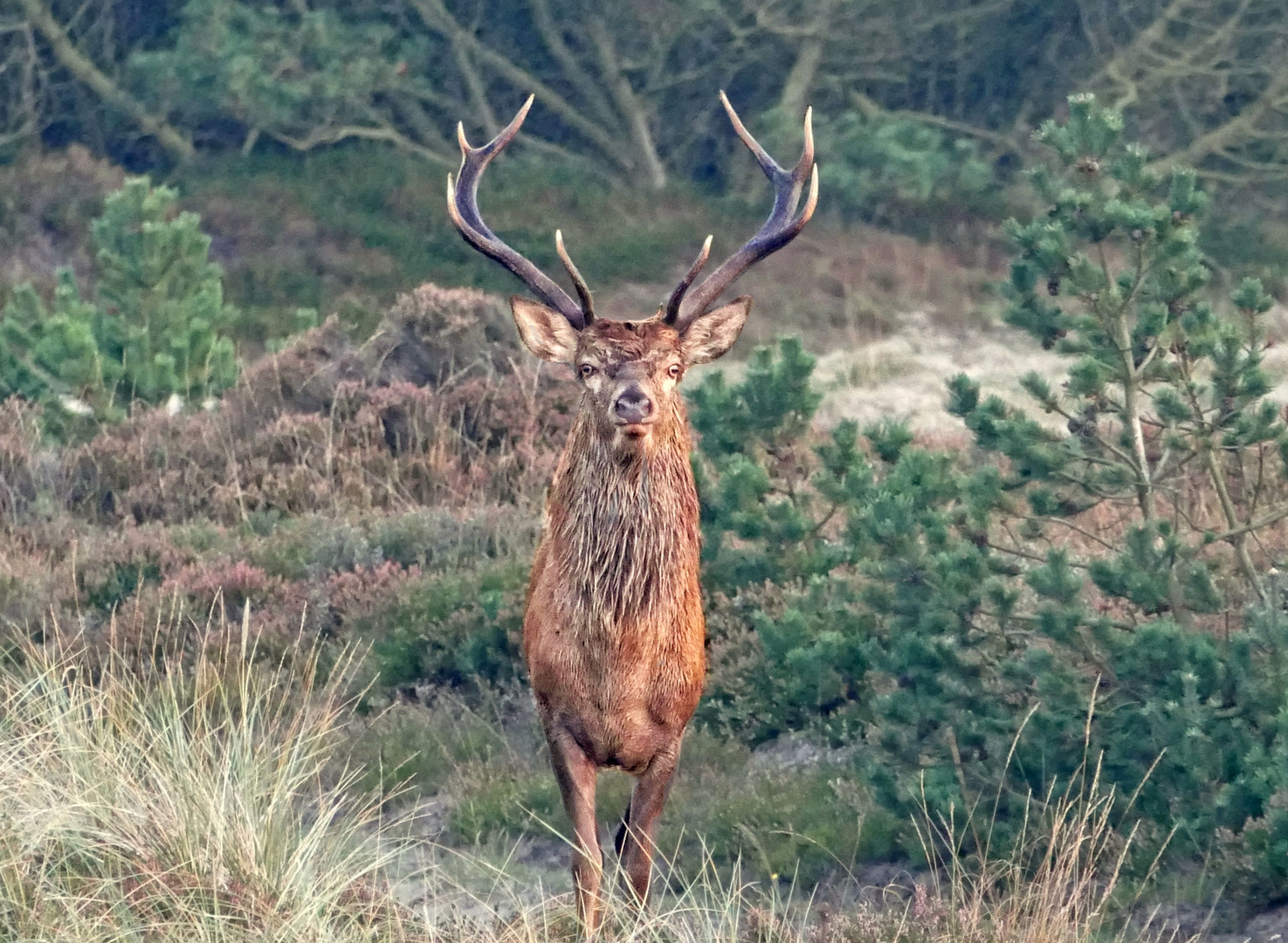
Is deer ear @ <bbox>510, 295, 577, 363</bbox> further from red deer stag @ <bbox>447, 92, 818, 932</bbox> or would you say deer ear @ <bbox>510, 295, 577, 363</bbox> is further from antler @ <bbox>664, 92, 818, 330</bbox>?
antler @ <bbox>664, 92, 818, 330</bbox>

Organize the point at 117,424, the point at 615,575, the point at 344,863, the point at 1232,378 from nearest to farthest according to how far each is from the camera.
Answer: the point at 344,863 < the point at 615,575 < the point at 1232,378 < the point at 117,424

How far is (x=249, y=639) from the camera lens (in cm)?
844

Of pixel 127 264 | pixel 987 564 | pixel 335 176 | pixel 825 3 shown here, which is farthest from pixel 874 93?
pixel 987 564

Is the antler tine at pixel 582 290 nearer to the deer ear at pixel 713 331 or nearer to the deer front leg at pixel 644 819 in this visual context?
the deer ear at pixel 713 331

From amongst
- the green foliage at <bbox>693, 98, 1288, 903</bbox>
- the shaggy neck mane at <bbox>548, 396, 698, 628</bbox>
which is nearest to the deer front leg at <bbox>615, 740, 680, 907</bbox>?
the shaggy neck mane at <bbox>548, 396, 698, 628</bbox>

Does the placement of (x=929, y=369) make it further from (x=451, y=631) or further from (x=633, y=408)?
(x=633, y=408)

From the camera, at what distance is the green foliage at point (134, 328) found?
12.6 m

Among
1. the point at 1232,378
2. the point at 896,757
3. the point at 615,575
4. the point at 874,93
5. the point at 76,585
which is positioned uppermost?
the point at 874,93

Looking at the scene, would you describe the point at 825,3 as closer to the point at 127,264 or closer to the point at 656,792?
the point at 127,264

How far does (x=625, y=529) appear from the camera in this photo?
5492 millimetres

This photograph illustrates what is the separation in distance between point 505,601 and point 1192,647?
360cm

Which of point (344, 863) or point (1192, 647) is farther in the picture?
point (1192, 647)

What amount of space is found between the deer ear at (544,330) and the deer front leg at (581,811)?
116cm

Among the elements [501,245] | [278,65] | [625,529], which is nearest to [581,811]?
[625,529]
